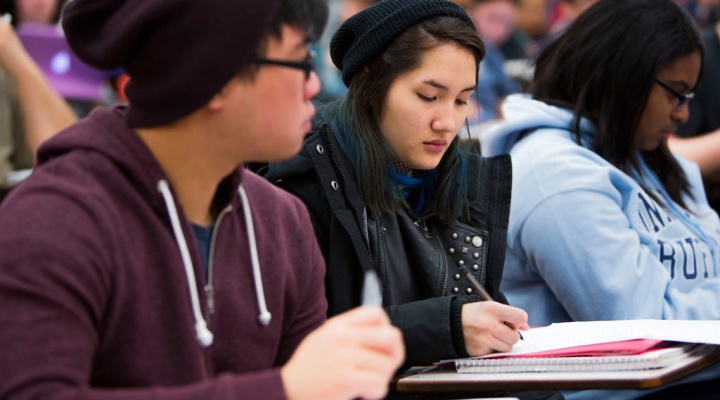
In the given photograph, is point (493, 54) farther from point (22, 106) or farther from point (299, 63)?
point (299, 63)

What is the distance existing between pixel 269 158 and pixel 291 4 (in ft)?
0.86

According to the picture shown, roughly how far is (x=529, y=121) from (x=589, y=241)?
0.52 m

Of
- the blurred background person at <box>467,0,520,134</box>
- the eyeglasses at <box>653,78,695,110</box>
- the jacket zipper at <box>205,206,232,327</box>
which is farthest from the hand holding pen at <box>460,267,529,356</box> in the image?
the blurred background person at <box>467,0,520,134</box>

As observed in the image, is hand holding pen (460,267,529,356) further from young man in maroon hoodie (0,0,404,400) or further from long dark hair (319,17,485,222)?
young man in maroon hoodie (0,0,404,400)

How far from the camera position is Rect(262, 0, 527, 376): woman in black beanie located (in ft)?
7.09

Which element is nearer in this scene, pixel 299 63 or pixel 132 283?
pixel 132 283

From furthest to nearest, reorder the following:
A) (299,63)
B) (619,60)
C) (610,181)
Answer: (619,60), (610,181), (299,63)

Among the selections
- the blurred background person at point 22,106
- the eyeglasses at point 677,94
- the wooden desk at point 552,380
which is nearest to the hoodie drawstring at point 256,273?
the wooden desk at point 552,380

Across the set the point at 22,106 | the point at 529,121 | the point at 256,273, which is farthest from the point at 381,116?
the point at 22,106

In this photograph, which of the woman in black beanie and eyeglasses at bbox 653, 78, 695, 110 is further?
eyeglasses at bbox 653, 78, 695, 110

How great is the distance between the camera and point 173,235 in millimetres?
1479

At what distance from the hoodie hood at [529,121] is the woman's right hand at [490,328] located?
38.8 inches

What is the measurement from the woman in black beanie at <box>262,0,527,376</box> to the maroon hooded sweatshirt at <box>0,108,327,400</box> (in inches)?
14.2

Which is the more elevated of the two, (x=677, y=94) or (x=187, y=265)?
(x=677, y=94)
